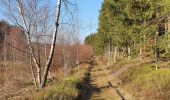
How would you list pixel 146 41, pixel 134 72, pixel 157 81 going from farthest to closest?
1. pixel 134 72
2. pixel 146 41
3. pixel 157 81

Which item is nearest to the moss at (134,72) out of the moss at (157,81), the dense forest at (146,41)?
the dense forest at (146,41)

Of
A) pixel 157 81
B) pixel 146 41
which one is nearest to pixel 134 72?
pixel 146 41

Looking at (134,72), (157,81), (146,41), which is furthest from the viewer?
(134,72)

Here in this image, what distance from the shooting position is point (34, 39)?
62.8 feet

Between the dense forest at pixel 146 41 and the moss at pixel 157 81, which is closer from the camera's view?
the dense forest at pixel 146 41

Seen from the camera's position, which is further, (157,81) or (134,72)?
(134,72)

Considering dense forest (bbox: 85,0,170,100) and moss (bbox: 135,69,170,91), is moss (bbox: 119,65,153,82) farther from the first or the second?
moss (bbox: 135,69,170,91)

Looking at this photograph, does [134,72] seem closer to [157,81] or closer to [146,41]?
[146,41]

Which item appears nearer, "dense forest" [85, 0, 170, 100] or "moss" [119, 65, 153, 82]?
"dense forest" [85, 0, 170, 100]

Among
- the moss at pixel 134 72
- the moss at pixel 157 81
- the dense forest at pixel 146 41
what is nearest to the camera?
the dense forest at pixel 146 41

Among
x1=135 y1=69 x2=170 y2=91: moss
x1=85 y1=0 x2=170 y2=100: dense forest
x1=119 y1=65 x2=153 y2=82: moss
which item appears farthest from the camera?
x1=119 y1=65 x2=153 y2=82: moss

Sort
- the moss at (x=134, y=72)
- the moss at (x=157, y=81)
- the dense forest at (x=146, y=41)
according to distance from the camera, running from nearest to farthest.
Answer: the dense forest at (x=146, y=41) < the moss at (x=157, y=81) < the moss at (x=134, y=72)

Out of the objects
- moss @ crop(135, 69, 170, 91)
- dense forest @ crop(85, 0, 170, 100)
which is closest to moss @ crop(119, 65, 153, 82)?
dense forest @ crop(85, 0, 170, 100)

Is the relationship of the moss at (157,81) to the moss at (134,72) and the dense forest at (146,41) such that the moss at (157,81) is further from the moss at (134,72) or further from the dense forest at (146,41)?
the moss at (134,72)
